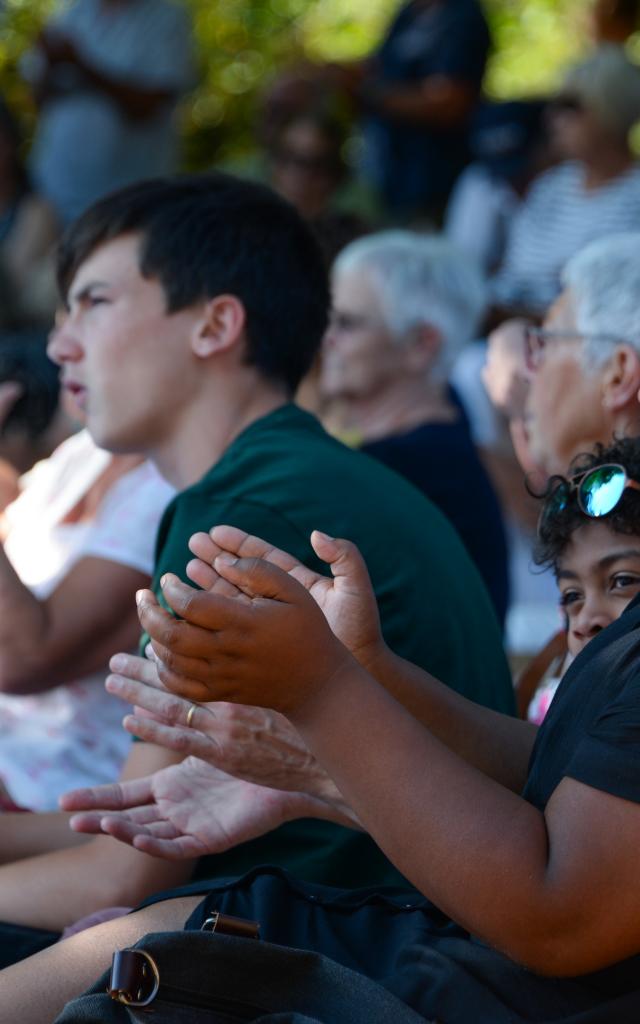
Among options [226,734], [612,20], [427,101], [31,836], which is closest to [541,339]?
[226,734]

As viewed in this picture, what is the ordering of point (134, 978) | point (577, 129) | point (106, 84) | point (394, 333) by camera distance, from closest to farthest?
point (134, 978), point (394, 333), point (577, 129), point (106, 84)

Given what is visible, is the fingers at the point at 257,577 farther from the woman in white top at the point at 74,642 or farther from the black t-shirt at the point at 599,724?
the woman in white top at the point at 74,642

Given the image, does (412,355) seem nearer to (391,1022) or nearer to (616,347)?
(616,347)

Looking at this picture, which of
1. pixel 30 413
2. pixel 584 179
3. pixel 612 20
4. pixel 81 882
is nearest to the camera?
pixel 81 882

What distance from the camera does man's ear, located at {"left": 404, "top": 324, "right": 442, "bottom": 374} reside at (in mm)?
4320

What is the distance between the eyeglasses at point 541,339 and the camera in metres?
2.63

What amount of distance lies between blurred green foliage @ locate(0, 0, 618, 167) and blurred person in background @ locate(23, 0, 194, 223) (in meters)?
2.45

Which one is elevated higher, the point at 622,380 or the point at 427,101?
the point at 427,101

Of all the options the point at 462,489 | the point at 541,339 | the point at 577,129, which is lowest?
the point at 462,489

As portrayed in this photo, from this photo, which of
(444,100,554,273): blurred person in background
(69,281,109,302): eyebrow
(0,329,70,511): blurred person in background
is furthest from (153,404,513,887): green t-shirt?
(444,100,554,273): blurred person in background

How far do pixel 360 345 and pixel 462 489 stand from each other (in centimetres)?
77

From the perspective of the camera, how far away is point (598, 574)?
1.91 m

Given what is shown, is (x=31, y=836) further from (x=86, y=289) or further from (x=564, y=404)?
(x=564, y=404)

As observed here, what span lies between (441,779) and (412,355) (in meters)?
2.97
